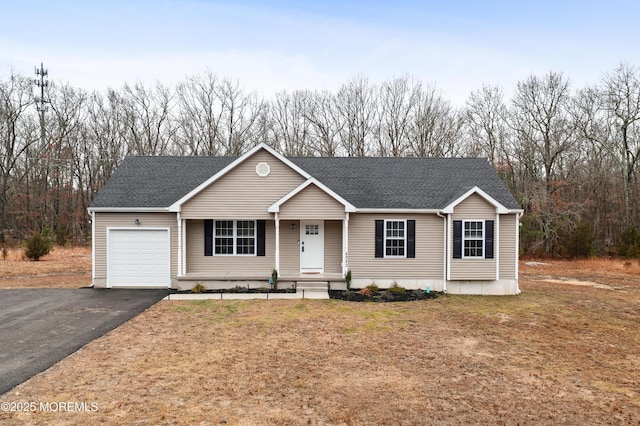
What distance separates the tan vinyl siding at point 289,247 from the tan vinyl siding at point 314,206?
992 millimetres

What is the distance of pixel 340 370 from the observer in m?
6.57

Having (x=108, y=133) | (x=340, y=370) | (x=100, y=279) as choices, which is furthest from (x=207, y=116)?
Result: (x=340, y=370)

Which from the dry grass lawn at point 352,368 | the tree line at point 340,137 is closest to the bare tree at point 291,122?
the tree line at point 340,137

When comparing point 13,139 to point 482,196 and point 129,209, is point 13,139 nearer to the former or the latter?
point 129,209

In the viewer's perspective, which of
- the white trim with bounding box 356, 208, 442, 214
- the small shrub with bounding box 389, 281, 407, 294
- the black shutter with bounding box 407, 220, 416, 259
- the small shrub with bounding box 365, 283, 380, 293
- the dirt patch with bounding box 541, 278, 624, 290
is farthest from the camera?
the dirt patch with bounding box 541, 278, 624, 290

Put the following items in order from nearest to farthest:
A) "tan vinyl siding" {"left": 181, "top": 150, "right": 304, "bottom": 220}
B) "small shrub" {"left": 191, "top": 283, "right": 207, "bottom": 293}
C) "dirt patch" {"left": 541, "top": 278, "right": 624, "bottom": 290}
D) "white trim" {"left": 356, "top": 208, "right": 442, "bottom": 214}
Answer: "small shrub" {"left": 191, "top": 283, "right": 207, "bottom": 293} → "tan vinyl siding" {"left": 181, "top": 150, "right": 304, "bottom": 220} → "white trim" {"left": 356, "top": 208, "right": 442, "bottom": 214} → "dirt patch" {"left": 541, "top": 278, "right": 624, "bottom": 290}

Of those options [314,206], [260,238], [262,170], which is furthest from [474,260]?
[262,170]

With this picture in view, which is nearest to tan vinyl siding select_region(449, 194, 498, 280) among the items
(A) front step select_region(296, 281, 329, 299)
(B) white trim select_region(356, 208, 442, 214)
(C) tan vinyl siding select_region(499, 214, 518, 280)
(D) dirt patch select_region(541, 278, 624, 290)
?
(C) tan vinyl siding select_region(499, 214, 518, 280)

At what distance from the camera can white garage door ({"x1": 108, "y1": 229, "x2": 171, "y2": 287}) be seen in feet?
46.6

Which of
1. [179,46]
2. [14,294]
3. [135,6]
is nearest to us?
[14,294]

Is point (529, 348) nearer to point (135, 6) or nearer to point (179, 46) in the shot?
point (135, 6)

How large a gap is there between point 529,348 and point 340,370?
409cm

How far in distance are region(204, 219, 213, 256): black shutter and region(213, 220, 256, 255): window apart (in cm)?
16

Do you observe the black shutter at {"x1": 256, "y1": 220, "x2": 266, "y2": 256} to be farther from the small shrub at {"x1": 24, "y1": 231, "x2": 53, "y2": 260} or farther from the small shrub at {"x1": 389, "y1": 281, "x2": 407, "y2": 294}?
the small shrub at {"x1": 24, "y1": 231, "x2": 53, "y2": 260}
